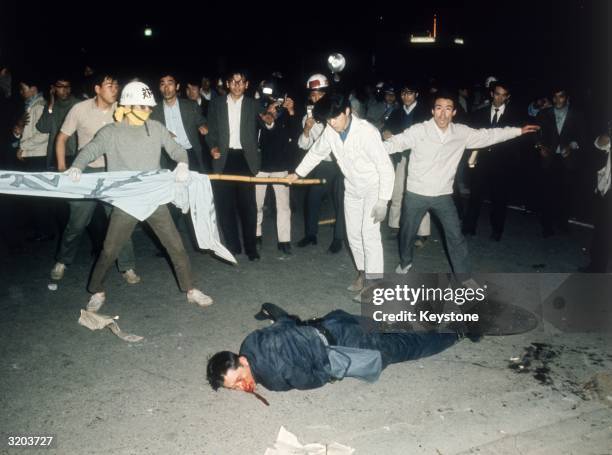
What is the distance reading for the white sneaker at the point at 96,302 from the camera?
5.15 m

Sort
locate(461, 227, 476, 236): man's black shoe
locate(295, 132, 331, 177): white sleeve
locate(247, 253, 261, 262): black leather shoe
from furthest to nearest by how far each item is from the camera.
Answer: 1. locate(461, 227, 476, 236): man's black shoe
2. locate(247, 253, 261, 262): black leather shoe
3. locate(295, 132, 331, 177): white sleeve

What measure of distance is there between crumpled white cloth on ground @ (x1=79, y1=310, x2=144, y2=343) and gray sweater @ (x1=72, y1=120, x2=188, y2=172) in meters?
1.42

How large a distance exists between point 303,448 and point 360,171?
288 centimetres

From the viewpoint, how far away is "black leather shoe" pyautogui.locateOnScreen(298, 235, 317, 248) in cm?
739

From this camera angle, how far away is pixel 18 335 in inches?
187

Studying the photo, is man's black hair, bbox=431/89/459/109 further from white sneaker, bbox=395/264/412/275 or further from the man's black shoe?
the man's black shoe

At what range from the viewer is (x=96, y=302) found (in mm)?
5191

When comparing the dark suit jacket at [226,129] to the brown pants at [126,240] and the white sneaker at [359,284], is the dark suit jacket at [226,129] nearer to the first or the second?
the brown pants at [126,240]

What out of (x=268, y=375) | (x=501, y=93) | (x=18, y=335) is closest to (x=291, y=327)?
(x=268, y=375)

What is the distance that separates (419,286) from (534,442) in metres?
2.53

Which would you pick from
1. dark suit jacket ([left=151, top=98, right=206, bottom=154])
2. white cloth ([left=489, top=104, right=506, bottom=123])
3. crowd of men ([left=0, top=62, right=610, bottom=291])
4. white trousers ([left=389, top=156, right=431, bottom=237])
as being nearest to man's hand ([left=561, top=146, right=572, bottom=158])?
crowd of men ([left=0, top=62, right=610, bottom=291])

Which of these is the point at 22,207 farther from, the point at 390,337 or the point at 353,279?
the point at 390,337

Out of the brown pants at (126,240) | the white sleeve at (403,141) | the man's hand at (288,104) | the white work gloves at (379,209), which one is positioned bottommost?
the brown pants at (126,240)

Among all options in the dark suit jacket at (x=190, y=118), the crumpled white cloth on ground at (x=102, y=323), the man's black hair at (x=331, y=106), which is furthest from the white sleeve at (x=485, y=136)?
the crumpled white cloth on ground at (x=102, y=323)
